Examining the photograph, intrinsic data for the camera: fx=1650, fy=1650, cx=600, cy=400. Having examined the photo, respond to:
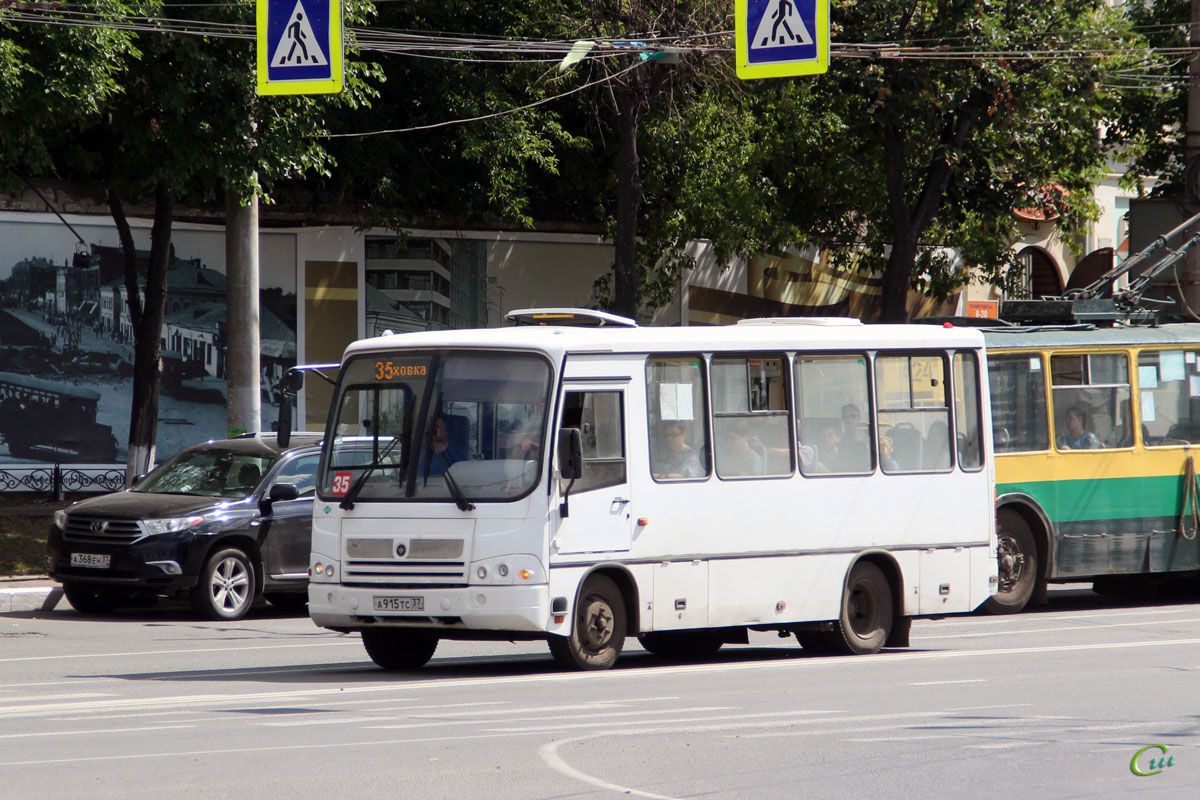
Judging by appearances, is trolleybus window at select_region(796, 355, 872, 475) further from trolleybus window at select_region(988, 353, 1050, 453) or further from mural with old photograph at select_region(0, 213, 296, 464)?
mural with old photograph at select_region(0, 213, 296, 464)

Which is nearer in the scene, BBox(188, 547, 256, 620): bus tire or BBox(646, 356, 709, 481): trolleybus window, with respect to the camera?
BBox(646, 356, 709, 481): trolleybus window

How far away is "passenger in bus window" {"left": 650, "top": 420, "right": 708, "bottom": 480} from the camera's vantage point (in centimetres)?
1205

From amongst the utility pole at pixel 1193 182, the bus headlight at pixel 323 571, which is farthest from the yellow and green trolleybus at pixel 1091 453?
the bus headlight at pixel 323 571

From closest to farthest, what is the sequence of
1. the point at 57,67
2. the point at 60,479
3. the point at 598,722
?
the point at 598,722 < the point at 57,67 < the point at 60,479

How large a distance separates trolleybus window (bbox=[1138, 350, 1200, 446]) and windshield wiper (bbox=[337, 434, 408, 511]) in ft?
31.9

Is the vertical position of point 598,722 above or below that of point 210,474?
below

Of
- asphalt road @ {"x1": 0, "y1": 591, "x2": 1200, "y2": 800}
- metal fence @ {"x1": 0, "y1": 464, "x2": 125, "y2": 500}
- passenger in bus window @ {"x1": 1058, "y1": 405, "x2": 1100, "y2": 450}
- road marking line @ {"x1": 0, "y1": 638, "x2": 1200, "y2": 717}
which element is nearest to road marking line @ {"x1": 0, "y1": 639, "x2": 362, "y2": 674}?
asphalt road @ {"x1": 0, "y1": 591, "x2": 1200, "y2": 800}

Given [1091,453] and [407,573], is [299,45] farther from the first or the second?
[1091,453]

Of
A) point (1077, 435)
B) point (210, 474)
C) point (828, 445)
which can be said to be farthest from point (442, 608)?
point (1077, 435)

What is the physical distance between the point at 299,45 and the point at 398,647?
5953mm

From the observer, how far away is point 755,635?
52.2 feet

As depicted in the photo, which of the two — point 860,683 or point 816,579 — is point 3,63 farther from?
A: point 860,683

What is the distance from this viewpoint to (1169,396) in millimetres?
18219

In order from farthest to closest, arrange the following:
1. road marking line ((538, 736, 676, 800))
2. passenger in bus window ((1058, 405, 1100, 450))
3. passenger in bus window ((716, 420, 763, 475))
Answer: passenger in bus window ((1058, 405, 1100, 450)) → passenger in bus window ((716, 420, 763, 475)) → road marking line ((538, 736, 676, 800))
